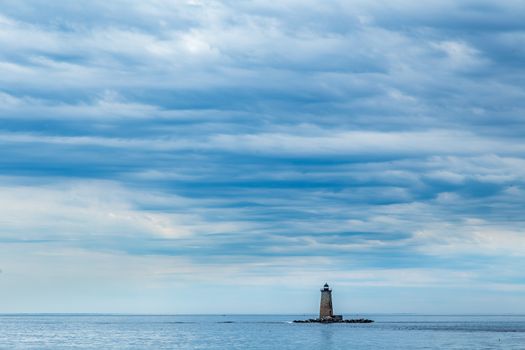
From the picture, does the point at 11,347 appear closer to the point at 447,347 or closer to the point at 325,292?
the point at 447,347

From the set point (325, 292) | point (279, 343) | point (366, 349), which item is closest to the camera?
point (366, 349)

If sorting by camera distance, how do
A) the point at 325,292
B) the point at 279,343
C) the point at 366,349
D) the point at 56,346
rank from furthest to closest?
the point at 325,292
the point at 279,343
the point at 56,346
the point at 366,349

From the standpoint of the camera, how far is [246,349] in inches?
4427

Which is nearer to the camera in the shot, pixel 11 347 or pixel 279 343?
pixel 11 347

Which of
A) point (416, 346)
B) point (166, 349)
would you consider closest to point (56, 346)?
point (166, 349)

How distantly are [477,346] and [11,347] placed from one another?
2516 inches

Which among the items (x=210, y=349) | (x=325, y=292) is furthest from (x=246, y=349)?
(x=325, y=292)

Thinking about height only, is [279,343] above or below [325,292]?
below

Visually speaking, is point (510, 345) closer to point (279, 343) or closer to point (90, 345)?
point (279, 343)

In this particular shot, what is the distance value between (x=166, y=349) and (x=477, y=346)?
42032mm

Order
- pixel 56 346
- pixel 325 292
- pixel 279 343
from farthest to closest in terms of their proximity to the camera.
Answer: pixel 325 292, pixel 279 343, pixel 56 346

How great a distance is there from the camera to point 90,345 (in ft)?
402

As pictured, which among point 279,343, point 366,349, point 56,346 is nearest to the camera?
point 366,349

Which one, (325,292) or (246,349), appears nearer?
(246,349)
